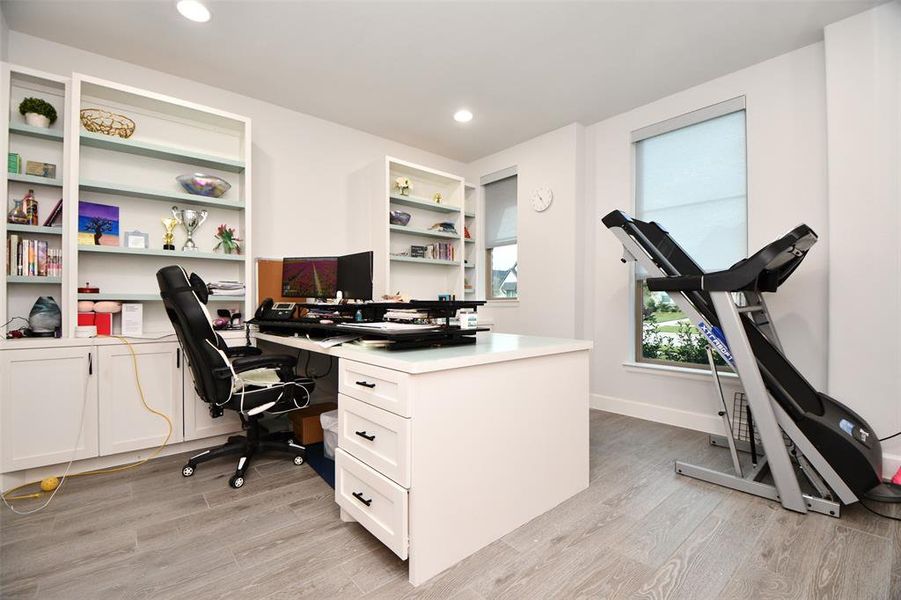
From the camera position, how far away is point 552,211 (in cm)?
393

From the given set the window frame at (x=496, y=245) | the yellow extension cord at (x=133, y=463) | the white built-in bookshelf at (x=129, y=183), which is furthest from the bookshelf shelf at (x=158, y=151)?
the window frame at (x=496, y=245)

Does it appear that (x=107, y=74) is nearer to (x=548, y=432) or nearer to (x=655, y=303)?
(x=548, y=432)

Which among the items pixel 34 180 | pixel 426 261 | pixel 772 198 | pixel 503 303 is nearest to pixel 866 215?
pixel 772 198

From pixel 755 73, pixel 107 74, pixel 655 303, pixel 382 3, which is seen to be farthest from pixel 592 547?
pixel 107 74

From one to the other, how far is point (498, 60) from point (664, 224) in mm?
1937

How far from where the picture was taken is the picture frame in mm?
2643

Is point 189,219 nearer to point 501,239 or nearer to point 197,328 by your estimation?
point 197,328

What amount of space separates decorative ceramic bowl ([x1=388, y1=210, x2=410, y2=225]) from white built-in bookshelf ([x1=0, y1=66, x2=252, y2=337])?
4.49 feet

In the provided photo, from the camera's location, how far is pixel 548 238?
3.96m

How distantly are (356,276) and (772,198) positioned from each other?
2.98 meters

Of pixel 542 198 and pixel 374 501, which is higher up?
pixel 542 198

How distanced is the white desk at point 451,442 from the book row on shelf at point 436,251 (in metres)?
2.45

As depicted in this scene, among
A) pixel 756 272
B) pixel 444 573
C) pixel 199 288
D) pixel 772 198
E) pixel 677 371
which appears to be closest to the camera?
pixel 444 573

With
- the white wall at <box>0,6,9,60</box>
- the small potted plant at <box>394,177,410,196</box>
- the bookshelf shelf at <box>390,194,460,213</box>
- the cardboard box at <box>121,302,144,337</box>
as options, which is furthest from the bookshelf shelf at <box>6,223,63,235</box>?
the small potted plant at <box>394,177,410,196</box>
